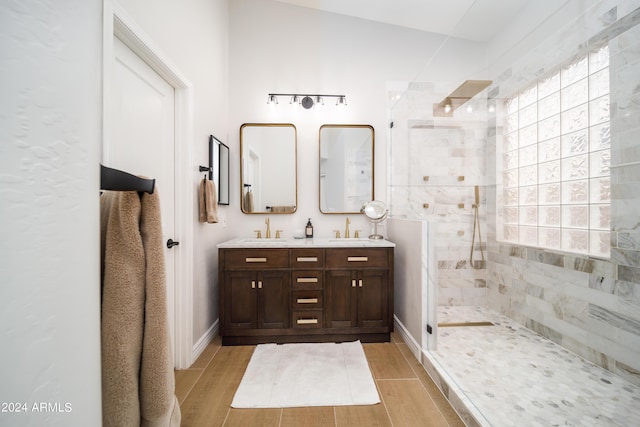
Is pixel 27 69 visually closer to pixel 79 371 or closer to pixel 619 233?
pixel 79 371

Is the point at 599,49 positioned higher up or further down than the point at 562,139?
higher up

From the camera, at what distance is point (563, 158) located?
1317 millimetres

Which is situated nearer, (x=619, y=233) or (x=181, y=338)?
(x=619, y=233)

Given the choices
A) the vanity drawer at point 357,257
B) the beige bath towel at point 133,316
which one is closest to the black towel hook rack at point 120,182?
the beige bath towel at point 133,316

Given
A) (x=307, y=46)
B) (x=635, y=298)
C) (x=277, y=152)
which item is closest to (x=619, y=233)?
(x=635, y=298)

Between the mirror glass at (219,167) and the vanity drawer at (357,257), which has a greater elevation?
the mirror glass at (219,167)

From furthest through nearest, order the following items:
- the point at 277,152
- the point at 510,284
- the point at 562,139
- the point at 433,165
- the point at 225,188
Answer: the point at 277,152 < the point at 225,188 < the point at 433,165 < the point at 510,284 < the point at 562,139

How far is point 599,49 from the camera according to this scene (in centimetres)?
116

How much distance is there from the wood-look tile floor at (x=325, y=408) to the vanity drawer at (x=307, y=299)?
21.4 inches

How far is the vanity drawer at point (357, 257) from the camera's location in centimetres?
230

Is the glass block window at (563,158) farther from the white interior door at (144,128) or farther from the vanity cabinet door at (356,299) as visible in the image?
the white interior door at (144,128)

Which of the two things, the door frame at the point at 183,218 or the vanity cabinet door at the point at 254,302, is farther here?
the vanity cabinet door at the point at 254,302

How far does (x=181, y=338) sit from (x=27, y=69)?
6.44 feet

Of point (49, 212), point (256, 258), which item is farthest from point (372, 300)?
point (49, 212)
